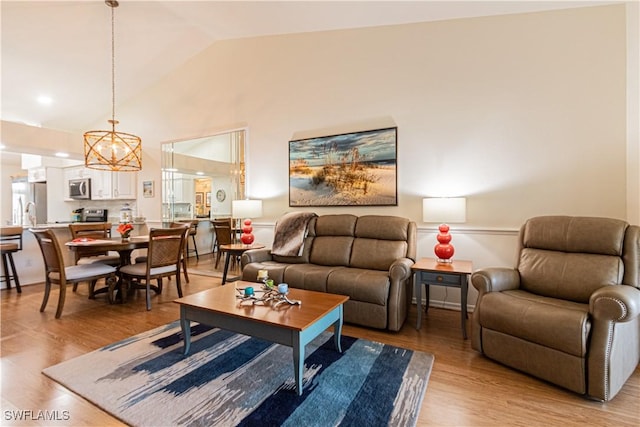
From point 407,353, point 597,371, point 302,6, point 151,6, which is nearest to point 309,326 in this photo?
point 407,353

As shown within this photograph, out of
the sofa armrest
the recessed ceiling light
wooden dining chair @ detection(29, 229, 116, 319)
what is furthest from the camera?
the recessed ceiling light

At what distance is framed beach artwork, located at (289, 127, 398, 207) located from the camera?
12.1 feet

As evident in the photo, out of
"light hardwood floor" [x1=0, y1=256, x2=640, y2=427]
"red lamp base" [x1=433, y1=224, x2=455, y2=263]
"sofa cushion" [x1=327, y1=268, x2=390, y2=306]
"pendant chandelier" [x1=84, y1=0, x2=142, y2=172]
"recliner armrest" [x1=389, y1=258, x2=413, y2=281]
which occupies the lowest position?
"light hardwood floor" [x1=0, y1=256, x2=640, y2=427]

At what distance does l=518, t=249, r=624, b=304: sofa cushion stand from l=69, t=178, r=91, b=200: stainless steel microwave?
25.4 feet

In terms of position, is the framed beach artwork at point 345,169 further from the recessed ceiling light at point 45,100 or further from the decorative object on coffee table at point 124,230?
the recessed ceiling light at point 45,100

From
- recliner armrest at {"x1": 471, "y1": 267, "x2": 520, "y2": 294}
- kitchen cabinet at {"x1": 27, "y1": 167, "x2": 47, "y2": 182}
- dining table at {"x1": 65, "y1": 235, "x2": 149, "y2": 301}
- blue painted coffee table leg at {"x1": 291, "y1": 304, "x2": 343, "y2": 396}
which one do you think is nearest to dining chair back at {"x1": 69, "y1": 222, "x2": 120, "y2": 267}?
dining table at {"x1": 65, "y1": 235, "x2": 149, "y2": 301}

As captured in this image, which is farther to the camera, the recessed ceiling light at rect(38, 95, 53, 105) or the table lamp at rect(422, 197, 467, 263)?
the recessed ceiling light at rect(38, 95, 53, 105)

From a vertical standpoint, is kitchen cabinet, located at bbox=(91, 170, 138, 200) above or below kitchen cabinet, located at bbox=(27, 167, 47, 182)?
below

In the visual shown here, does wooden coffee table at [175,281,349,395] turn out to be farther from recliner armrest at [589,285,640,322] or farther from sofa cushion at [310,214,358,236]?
recliner armrest at [589,285,640,322]

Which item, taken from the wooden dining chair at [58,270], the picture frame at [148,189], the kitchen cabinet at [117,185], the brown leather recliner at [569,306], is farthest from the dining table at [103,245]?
the brown leather recliner at [569,306]

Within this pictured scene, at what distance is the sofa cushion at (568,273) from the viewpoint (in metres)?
2.18

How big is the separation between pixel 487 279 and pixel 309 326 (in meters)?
1.47

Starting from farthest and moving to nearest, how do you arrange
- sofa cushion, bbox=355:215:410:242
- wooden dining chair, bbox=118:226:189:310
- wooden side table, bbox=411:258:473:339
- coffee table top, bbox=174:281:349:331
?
1. wooden dining chair, bbox=118:226:189:310
2. sofa cushion, bbox=355:215:410:242
3. wooden side table, bbox=411:258:473:339
4. coffee table top, bbox=174:281:349:331

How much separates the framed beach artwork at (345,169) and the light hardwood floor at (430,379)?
154 cm
